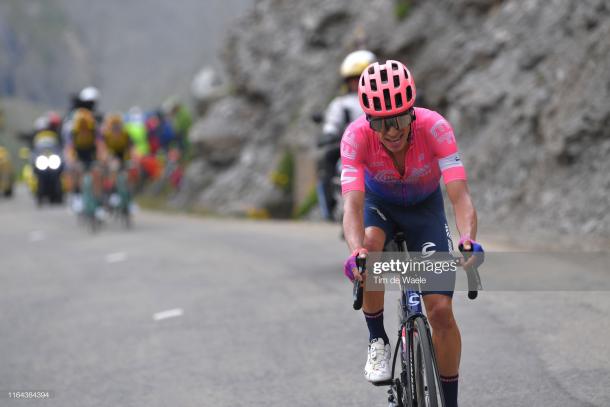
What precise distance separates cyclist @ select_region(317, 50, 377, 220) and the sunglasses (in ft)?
14.8

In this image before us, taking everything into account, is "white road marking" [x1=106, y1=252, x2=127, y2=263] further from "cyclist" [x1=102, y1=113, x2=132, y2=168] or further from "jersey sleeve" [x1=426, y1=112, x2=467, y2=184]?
"jersey sleeve" [x1=426, y1=112, x2=467, y2=184]

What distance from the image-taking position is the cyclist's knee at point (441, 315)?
4.42m

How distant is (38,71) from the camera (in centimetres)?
16162

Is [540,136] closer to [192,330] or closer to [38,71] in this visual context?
[192,330]

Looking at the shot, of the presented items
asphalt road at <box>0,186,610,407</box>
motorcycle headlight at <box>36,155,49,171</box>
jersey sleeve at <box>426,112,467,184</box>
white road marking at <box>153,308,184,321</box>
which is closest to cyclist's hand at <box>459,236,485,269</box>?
jersey sleeve at <box>426,112,467,184</box>

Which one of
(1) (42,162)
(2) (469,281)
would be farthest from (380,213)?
(1) (42,162)

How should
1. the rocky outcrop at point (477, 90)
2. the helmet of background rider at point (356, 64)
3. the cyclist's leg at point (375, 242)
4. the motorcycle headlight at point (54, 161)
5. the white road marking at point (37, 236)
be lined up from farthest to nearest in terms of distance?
the motorcycle headlight at point (54, 161), the white road marking at point (37, 236), the rocky outcrop at point (477, 90), the helmet of background rider at point (356, 64), the cyclist's leg at point (375, 242)

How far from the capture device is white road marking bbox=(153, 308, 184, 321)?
8.62m

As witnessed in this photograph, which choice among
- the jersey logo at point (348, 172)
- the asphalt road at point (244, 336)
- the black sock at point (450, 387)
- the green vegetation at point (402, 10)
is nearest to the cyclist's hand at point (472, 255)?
the black sock at point (450, 387)

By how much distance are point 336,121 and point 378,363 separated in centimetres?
499

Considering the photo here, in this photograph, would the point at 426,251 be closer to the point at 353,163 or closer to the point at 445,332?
the point at 445,332

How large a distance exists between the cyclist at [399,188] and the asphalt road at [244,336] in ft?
3.48

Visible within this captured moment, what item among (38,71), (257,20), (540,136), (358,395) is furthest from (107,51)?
(358,395)

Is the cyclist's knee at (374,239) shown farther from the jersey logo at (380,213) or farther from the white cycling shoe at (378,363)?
the white cycling shoe at (378,363)
